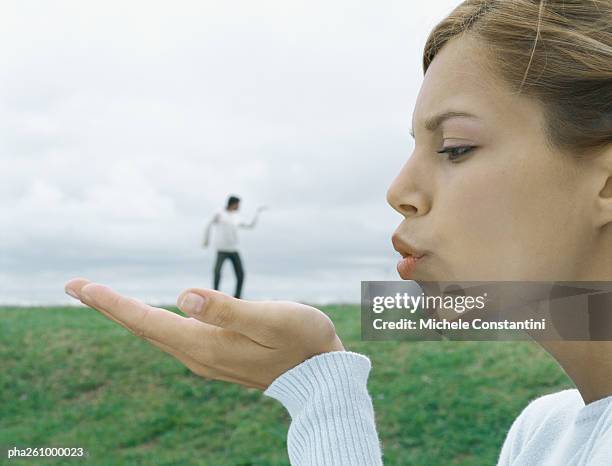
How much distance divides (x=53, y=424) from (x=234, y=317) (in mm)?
7322

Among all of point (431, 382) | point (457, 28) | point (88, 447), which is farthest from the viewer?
point (431, 382)

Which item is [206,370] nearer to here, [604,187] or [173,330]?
[173,330]

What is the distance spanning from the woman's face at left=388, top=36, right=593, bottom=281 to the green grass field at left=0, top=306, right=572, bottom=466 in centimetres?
566

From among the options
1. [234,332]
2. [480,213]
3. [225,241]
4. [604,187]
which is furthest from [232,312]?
[225,241]

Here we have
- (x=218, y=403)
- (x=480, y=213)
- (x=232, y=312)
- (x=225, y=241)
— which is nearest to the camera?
(x=232, y=312)

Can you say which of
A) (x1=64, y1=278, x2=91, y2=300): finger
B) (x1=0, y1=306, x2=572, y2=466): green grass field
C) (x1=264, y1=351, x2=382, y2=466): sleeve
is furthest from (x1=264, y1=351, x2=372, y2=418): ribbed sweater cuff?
(x1=0, y1=306, x2=572, y2=466): green grass field

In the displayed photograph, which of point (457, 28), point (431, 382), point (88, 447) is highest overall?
point (457, 28)

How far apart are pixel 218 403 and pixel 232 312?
7.01 metres

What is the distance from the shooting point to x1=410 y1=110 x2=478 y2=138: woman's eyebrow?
1.24 meters

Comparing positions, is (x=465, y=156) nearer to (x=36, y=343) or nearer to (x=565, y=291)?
(x=565, y=291)

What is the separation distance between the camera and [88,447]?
711 centimetres

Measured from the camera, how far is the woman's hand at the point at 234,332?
115 centimetres

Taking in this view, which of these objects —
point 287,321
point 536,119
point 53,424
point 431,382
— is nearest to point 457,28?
point 536,119

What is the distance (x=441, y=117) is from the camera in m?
1.26
